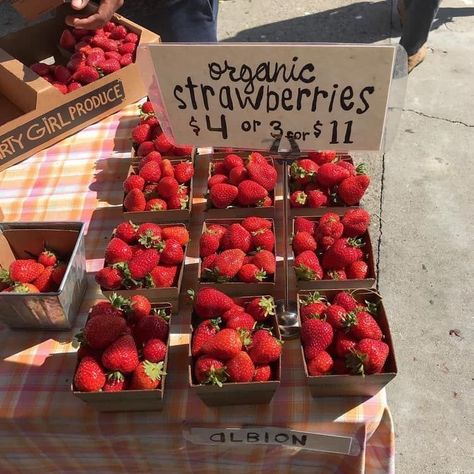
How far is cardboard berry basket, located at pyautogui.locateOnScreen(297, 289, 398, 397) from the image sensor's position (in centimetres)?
103

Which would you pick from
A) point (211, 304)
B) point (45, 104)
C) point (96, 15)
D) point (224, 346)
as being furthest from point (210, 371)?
point (96, 15)

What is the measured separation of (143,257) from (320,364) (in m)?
0.52

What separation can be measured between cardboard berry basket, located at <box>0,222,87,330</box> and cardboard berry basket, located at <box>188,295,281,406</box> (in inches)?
13.5

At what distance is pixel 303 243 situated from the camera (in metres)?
1.31

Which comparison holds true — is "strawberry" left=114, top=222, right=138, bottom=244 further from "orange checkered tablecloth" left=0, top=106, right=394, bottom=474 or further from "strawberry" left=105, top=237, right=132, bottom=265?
"orange checkered tablecloth" left=0, top=106, right=394, bottom=474

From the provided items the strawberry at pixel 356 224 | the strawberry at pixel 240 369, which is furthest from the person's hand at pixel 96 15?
the strawberry at pixel 240 369

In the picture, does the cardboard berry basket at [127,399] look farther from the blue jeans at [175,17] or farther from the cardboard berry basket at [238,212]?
the blue jeans at [175,17]

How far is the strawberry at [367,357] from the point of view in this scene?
103cm

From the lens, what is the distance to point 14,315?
124 cm

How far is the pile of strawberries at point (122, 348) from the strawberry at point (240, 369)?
155 millimetres

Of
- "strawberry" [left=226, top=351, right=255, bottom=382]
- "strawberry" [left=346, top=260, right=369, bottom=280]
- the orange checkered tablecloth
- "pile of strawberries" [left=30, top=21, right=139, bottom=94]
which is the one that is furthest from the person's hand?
"strawberry" [left=226, top=351, right=255, bottom=382]

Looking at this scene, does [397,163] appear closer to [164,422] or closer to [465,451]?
[465,451]

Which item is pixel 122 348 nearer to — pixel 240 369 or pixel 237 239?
pixel 240 369

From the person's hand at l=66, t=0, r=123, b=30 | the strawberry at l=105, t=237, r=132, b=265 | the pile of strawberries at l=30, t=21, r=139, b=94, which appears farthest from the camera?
the pile of strawberries at l=30, t=21, r=139, b=94
